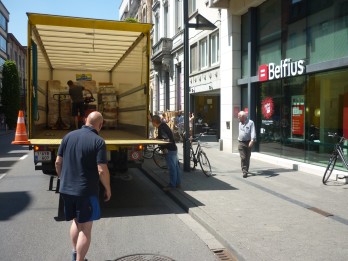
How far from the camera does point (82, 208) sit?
4250 millimetres

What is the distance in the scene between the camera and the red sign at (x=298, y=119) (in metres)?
11.5

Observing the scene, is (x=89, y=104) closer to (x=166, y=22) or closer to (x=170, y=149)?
(x=170, y=149)

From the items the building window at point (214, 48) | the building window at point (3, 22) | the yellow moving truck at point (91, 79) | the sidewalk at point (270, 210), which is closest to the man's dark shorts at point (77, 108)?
the yellow moving truck at point (91, 79)

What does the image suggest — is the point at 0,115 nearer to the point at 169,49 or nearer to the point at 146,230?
the point at 169,49

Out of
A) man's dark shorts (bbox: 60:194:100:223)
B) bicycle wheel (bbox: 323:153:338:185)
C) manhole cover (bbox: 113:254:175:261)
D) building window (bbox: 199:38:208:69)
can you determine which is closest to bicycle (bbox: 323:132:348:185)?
bicycle wheel (bbox: 323:153:338:185)

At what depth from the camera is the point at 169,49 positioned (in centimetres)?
2647

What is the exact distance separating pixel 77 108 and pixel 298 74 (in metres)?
6.47

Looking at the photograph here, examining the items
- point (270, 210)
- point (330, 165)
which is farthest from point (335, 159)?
point (270, 210)

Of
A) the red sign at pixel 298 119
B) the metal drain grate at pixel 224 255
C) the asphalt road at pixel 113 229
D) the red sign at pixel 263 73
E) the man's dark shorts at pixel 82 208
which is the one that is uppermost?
the red sign at pixel 263 73

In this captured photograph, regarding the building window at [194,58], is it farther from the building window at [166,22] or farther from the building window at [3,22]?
the building window at [3,22]

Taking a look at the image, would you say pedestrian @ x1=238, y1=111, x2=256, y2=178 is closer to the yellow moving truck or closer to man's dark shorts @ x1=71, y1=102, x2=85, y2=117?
the yellow moving truck

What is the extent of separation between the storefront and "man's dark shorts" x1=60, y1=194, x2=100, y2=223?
7387mm

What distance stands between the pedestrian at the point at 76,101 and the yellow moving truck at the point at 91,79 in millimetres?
354

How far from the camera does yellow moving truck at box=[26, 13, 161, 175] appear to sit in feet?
24.7
